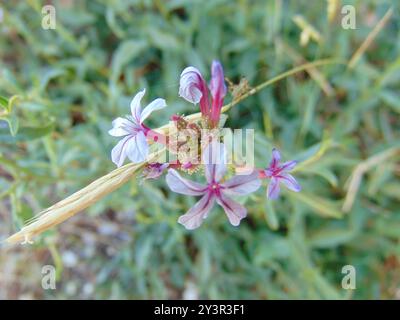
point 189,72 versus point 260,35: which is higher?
point 260,35

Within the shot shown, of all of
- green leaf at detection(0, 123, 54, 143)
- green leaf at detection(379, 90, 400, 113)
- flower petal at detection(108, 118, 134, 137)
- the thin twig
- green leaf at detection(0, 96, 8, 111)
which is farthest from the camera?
green leaf at detection(379, 90, 400, 113)

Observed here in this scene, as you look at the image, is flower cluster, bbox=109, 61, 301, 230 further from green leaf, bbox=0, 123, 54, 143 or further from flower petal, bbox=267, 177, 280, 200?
green leaf, bbox=0, 123, 54, 143

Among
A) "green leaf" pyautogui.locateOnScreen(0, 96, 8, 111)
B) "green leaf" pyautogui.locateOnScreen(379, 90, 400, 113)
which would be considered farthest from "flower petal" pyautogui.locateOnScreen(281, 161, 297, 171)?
"green leaf" pyautogui.locateOnScreen(379, 90, 400, 113)

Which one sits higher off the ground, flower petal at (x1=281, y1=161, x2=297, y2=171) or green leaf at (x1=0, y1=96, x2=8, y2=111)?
green leaf at (x1=0, y1=96, x2=8, y2=111)

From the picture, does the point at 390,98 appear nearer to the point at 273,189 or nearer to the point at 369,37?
the point at 369,37
